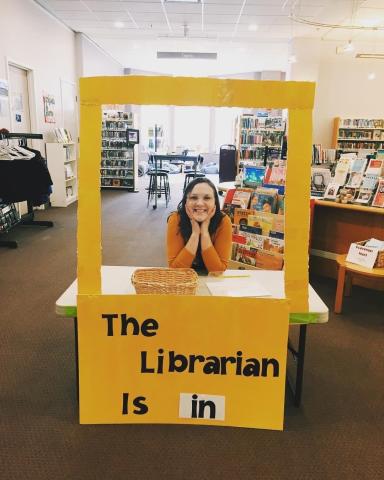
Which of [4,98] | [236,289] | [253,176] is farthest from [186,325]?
[4,98]

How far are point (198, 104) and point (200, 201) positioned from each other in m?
0.83

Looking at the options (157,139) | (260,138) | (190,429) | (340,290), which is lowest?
(190,429)

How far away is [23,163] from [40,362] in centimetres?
345

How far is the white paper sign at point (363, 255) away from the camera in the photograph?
320 cm

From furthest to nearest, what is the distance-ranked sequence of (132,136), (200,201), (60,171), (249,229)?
(132,136) → (60,171) → (249,229) → (200,201)

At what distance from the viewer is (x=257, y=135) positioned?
8.12 metres

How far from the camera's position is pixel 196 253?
2.26 m

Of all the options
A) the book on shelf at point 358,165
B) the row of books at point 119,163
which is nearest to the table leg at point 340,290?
the book on shelf at point 358,165

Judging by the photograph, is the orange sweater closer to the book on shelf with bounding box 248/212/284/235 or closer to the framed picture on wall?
the book on shelf with bounding box 248/212/284/235

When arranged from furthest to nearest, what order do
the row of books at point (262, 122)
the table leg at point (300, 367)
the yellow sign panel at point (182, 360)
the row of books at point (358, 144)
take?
the row of books at point (358, 144) < the row of books at point (262, 122) < the table leg at point (300, 367) < the yellow sign panel at point (182, 360)

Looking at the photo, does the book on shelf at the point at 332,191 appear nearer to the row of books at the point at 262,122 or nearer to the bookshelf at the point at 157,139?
the row of books at the point at 262,122

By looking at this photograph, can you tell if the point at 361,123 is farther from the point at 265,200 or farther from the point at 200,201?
the point at 200,201

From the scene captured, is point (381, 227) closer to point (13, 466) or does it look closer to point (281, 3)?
point (13, 466)

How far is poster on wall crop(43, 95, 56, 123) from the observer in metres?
7.45
